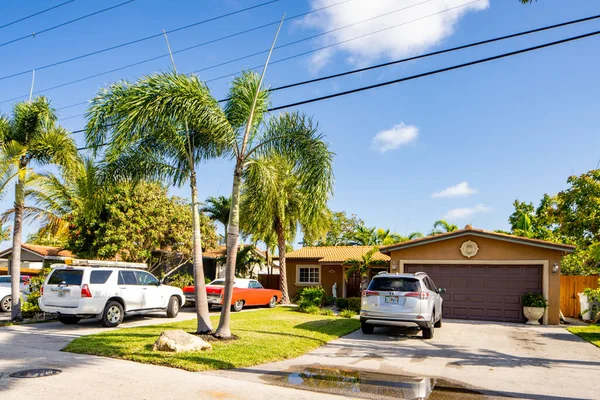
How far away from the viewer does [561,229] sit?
27016mm

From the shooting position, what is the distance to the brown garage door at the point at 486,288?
1834 centimetres

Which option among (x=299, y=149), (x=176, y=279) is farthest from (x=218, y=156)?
(x=176, y=279)

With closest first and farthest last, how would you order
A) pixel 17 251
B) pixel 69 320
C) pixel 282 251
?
1. pixel 69 320
2. pixel 17 251
3. pixel 282 251

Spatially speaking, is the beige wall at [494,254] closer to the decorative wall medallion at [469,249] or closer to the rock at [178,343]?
the decorative wall medallion at [469,249]

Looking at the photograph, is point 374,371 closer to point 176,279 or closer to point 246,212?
point 246,212

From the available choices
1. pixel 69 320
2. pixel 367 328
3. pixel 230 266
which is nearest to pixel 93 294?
pixel 69 320

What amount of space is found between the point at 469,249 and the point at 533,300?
9.71 ft

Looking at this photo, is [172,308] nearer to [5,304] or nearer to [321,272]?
[5,304]

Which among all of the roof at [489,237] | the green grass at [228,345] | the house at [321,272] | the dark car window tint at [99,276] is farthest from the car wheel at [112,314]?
the house at [321,272]

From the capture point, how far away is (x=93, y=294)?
13.0m

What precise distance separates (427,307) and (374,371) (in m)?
4.28

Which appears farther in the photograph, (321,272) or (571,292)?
(321,272)

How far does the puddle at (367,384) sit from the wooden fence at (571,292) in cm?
1649

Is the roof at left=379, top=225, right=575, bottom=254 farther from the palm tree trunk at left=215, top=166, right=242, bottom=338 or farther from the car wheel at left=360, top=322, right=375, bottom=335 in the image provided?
the palm tree trunk at left=215, top=166, right=242, bottom=338
